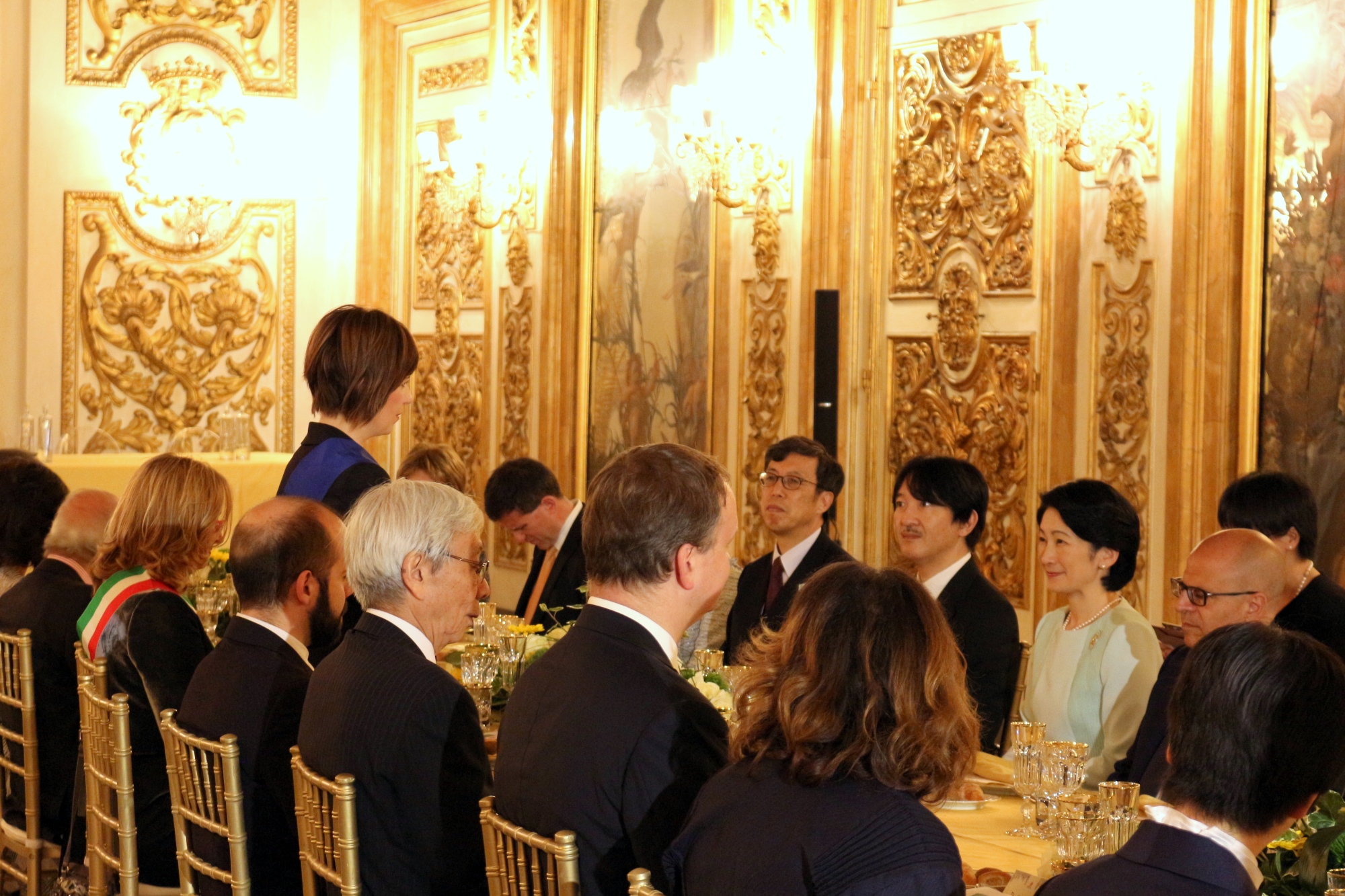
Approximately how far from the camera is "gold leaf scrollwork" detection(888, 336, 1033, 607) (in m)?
6.29

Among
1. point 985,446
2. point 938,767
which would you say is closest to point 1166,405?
point 985,446

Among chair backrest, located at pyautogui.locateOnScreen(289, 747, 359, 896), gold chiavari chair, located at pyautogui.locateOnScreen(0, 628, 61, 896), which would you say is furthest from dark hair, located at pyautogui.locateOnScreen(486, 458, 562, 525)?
chair backrest, located at pyautogui.locateOnScreen(289, 747, 359, 896)

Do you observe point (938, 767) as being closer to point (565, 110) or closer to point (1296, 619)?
point (1296, 619)

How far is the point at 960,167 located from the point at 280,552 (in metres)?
4.21

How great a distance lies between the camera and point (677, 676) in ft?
7.50

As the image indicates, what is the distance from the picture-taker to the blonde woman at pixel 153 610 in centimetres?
361

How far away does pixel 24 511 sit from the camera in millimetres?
4746

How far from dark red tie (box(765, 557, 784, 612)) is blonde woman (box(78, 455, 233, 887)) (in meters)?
1.94

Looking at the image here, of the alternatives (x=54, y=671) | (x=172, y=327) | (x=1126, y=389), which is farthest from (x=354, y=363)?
→ (x=172, y=327)

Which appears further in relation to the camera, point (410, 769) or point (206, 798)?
point (206, 798)

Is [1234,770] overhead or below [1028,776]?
overhead

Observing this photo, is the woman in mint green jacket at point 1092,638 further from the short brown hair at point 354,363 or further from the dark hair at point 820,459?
the short brown hair at point 354,363

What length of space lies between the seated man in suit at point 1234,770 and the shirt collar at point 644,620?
0.74 m

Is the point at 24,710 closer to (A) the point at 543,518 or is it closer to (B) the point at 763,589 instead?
(A) the point at 543,518
